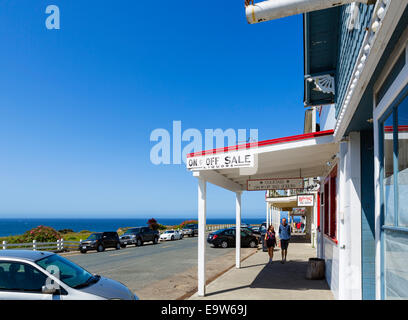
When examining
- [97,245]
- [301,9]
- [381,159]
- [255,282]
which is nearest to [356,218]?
[381,159]

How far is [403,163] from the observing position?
3.43 m

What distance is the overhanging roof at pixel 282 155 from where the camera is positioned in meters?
8.12

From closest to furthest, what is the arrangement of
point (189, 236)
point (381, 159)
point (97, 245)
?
point (381, 159) < point (97, 245) < point (189, 236)

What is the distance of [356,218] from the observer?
6375 mm

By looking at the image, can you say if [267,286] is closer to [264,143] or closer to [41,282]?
[264,143]

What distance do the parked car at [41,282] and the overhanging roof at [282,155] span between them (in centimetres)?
418

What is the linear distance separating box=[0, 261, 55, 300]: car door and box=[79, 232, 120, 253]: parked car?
66.6 feet

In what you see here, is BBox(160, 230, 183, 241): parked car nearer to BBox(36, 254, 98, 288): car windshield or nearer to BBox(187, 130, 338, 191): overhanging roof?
→ BBox(187, 130, 338, 191): overhanging roof

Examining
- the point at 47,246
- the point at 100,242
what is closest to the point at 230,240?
the point at 100,242

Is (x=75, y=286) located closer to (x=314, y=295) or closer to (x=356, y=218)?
(x=356, y=218)

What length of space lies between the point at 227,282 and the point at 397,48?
370 inches

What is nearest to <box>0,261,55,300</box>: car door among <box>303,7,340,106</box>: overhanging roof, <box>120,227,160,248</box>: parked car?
<box>303,7,340,106</box>: overhanging roof

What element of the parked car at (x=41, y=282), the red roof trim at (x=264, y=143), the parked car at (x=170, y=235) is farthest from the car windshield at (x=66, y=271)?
the parked car at (x=170, y=235)

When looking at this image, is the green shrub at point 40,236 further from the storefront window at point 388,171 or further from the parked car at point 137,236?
the storefront window at point 388,171
